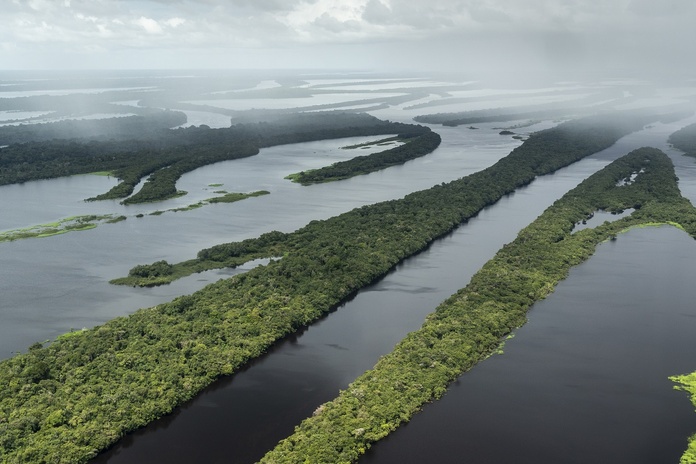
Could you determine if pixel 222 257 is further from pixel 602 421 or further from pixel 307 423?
pixel 602 421

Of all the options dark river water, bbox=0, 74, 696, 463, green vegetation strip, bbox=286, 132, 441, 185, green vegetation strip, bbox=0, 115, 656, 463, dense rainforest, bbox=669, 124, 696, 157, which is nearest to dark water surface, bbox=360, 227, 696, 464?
dark river water, bbox=0, 74, 696, 463

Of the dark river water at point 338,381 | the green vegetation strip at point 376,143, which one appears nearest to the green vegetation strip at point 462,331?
the dark river water at point 338,381

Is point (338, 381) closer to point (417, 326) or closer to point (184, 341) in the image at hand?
point (417, 326)

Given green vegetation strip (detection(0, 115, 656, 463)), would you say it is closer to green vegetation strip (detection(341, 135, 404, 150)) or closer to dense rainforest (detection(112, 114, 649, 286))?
dense rainforest (detection(112, 114, 649, 286))

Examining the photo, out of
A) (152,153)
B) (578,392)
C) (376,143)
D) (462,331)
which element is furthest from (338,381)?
(376,143)

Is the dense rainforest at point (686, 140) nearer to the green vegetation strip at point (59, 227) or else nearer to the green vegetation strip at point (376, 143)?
the green vegetation strip at point (376, 143)

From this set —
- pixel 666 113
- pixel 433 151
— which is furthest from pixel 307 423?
pixel 666 113
